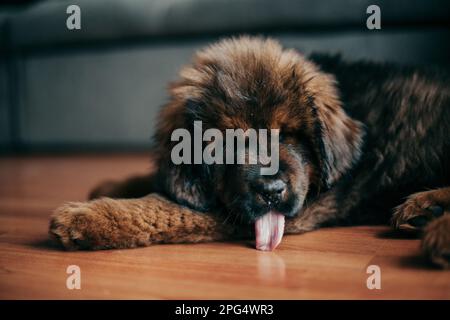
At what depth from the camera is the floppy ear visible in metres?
1.82

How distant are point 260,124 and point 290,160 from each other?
15 centimetres

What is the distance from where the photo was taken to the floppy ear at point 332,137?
1818mm

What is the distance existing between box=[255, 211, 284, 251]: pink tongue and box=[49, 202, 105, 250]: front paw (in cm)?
49

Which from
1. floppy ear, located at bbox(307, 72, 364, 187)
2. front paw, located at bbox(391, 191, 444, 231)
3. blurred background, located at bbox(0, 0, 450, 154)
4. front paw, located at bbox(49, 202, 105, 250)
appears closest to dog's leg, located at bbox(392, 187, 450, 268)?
front paw, located at bbox(391, 191, 444, 231)

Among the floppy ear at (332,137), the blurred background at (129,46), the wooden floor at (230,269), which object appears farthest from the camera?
the blurred background at (129,46)

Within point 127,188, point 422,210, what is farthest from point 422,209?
point 127,188

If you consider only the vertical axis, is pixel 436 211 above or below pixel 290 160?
below

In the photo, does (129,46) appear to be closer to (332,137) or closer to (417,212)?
(332,137)

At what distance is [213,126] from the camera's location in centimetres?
175

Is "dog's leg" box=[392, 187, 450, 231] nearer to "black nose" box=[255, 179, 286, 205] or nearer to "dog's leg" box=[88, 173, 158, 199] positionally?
"black nose" box=[255, 179, 286, 205]

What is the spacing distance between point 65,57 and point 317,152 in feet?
10.9

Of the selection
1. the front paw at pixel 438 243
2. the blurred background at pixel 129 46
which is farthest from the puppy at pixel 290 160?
the blurred background at pixel 129 46

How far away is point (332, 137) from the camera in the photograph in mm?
1829

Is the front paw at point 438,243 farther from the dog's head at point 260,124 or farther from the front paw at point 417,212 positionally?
the dog's head at point 260,124
